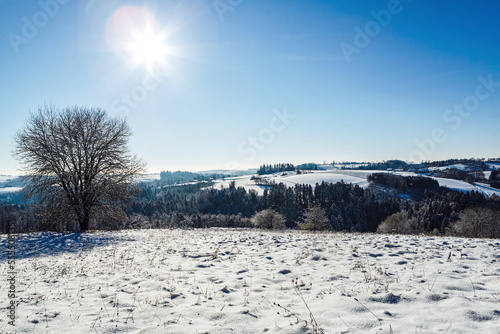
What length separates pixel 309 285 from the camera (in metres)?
6.01

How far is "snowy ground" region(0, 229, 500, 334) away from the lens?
394 cm

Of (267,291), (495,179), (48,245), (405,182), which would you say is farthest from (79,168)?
(495,179)

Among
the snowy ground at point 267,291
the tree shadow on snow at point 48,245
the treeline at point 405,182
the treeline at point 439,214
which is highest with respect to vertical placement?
the snowy ground at point 267,291

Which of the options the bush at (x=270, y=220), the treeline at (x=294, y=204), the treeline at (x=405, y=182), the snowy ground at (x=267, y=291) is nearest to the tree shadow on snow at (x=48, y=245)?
the snowy ground at (x=267, y=291)

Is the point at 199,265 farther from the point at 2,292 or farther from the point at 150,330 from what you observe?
the point at 2,292

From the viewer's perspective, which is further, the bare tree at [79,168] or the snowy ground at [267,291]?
the bare tree at [79,168]

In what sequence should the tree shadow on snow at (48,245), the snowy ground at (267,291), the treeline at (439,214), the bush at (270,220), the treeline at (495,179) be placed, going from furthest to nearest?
the treeline at (495,179) → the treeline at (439,214) → the bush at (270,220) → the tree shadow on snow at (48,245) → the snowy ground at (267,291)

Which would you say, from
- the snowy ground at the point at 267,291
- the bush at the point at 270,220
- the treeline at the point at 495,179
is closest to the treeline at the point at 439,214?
the bush at the point at 270,220

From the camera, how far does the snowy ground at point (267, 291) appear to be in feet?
12.9

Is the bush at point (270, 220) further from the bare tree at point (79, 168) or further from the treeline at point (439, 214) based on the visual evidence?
the bare tree at point (79, 168)

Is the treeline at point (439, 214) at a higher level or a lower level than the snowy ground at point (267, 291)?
lower

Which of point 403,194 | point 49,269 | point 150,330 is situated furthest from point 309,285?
point 403,194

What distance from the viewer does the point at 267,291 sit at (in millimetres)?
5688

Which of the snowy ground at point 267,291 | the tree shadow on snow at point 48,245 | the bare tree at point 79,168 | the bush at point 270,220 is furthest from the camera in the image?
the bush at point 270,220
